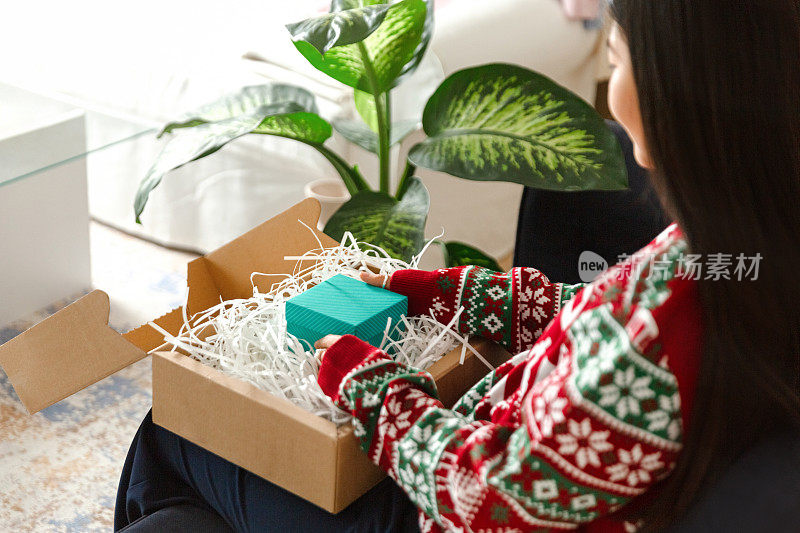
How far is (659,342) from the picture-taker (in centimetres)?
61

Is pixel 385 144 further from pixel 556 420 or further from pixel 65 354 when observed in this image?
pixel 556 420

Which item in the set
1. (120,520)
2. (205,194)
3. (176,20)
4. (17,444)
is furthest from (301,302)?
(176,20)

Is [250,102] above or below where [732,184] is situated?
below

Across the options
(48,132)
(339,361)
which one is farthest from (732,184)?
(48,132)

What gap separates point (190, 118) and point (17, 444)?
647 mm

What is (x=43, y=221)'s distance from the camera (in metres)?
1.81

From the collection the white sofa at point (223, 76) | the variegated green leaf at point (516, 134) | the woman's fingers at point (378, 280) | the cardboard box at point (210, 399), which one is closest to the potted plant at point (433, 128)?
the variegated green leaf at point (516, 134)

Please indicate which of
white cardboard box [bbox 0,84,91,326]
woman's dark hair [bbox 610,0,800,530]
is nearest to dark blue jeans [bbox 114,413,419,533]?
woman's dark hair [bbox 610,0,800,530]

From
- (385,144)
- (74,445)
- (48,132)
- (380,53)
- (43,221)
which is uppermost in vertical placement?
(380,53)

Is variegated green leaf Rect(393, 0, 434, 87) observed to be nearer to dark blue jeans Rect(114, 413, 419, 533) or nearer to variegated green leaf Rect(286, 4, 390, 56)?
variegated green leaf Rect(286, 4, 390, 56)

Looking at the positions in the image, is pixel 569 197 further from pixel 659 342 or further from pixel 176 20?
pixel 176 20

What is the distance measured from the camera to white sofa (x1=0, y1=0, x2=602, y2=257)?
1866mm

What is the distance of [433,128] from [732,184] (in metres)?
0.70

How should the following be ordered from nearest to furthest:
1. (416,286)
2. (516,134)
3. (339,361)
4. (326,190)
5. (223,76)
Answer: (339,361), (416,286), (516,134), (326,190), (223,76)
